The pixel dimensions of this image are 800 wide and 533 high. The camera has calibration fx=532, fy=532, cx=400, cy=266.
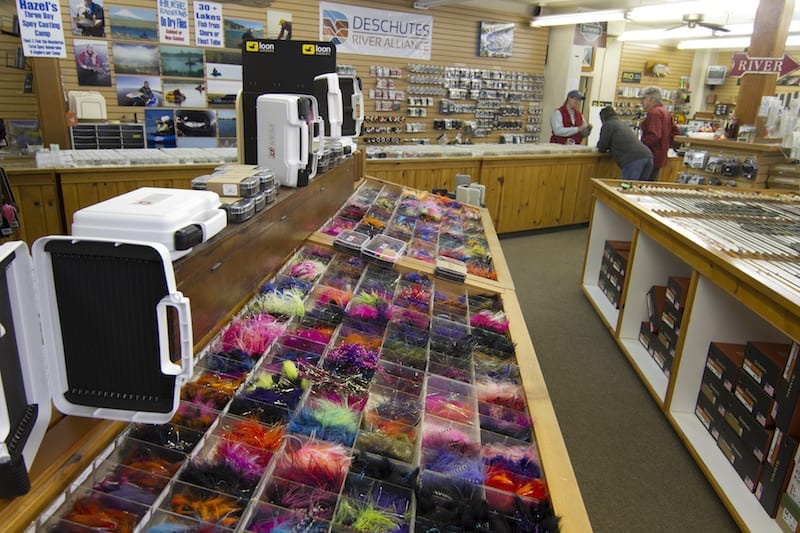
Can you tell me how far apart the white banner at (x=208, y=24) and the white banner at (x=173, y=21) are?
125 mm

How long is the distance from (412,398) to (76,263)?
1026 mm

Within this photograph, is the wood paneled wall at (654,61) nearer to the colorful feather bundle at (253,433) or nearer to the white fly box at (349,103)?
the white fly box at (349,103)

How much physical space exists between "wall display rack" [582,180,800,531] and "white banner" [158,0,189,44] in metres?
5.72

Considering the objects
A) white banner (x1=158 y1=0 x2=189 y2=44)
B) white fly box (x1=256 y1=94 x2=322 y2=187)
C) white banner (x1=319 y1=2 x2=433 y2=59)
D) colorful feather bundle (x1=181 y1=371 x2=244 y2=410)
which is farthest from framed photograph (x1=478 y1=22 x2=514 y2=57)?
colorful feather bundle (x1=181 y1=371 x2=244 y2=410)

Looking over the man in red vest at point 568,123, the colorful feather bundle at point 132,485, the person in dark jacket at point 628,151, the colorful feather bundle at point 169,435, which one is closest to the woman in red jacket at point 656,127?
the person in dark jacket at point 628,151

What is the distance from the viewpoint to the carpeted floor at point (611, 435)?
259cm

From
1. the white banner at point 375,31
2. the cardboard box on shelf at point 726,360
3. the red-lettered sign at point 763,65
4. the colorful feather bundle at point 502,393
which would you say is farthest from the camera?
the white banner at point 375,31

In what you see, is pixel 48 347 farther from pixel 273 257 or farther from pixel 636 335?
pixel 636 335

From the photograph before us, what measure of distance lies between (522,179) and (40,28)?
216 inches

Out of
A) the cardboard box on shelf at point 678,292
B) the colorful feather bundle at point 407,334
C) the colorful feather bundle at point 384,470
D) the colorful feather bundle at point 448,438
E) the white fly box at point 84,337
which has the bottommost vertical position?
the cardboard box on shelf at point 678,292

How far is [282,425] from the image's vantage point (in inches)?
57.0

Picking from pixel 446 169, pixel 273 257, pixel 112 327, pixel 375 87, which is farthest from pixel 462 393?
pixel 375 87

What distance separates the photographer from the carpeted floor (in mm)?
2590

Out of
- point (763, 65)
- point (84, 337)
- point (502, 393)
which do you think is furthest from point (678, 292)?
point (763, 65)
